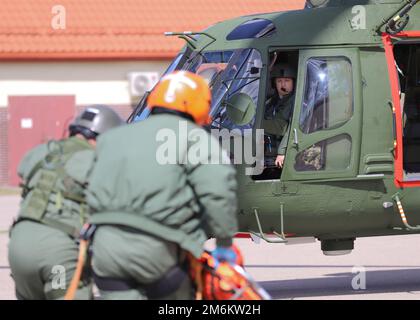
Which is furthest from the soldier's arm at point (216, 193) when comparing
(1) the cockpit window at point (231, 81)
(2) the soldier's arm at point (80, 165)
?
(1) the cockpit window at point (231, 81)

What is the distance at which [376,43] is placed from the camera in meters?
9.98

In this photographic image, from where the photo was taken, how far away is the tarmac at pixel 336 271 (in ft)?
34.9

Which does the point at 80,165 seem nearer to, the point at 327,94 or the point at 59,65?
the point at 327,94

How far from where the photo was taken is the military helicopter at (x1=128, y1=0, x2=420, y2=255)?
975 cm

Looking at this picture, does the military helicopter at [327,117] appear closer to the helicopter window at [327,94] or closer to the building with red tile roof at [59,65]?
the helicopter window at [327,94]

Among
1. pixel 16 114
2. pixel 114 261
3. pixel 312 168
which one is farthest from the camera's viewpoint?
pixel 16 114

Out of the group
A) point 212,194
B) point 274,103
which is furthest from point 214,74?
point 212,194

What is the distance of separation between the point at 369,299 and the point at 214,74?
2.56m

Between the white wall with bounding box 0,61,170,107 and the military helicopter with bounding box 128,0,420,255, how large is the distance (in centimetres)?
1649

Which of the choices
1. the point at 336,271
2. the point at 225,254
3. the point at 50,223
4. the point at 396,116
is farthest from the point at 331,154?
the point at 225,254

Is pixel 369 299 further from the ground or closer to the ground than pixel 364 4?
closer to the ground

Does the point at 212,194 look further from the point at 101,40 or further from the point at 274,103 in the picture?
the point at 101,40

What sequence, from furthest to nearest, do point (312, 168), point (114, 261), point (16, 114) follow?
point (16, 114), point (312, 168), point (114, 261)

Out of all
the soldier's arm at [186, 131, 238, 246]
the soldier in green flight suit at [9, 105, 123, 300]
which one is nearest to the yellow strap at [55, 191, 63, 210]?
the soldier in green flight suit at [9, 105, 123, 300]
